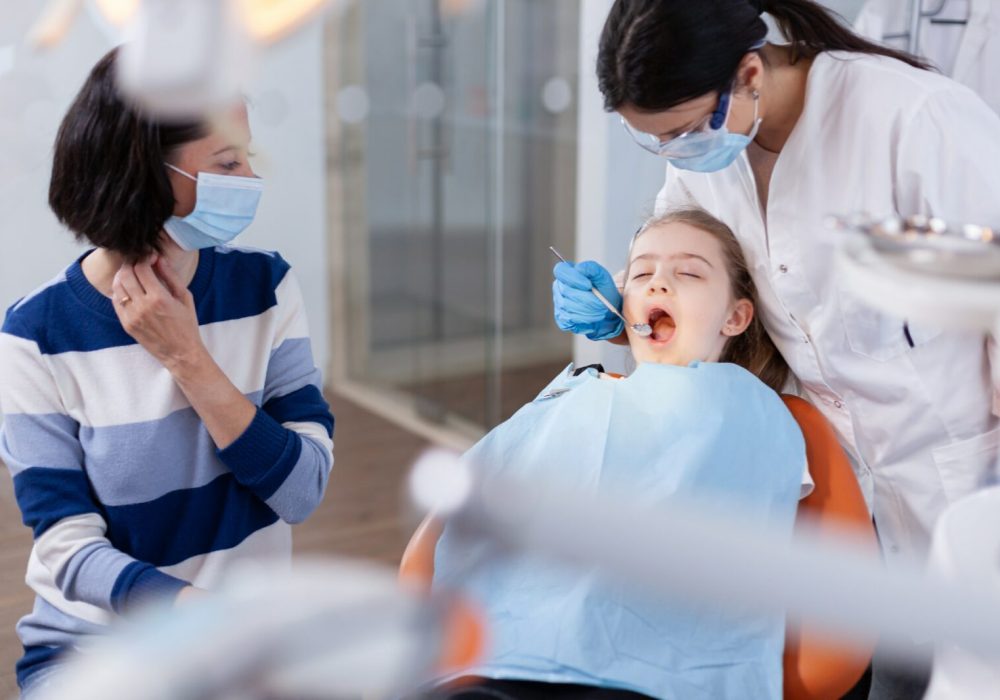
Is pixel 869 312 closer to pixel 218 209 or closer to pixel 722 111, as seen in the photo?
pixel 722 111

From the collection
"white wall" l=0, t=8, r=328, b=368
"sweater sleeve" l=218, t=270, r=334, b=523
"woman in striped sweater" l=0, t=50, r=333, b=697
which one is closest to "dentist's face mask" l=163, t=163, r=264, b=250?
"woman in striped sweater" l=0, t=50, r=333, b=697

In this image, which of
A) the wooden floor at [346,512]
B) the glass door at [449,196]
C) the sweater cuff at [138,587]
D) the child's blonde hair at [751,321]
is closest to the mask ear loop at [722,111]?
the child's blonde hair at [751,321]

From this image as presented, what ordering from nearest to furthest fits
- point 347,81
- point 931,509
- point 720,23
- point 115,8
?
1. point 115,8
2. point 720,23
3. point 931,509
4. point 347,81

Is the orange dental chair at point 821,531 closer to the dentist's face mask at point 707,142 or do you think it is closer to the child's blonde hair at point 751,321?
the child's blonde hair at point 751,321

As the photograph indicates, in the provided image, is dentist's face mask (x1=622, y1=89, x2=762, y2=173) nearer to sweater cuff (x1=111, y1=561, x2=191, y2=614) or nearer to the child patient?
the child patient

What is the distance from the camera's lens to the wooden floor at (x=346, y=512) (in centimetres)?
153

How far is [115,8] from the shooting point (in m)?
0.54

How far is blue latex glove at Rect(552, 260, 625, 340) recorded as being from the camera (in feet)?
4.95

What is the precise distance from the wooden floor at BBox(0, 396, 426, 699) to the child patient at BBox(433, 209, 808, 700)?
0.63 feet

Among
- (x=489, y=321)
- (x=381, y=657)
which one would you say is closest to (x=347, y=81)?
(x=489, y=321)

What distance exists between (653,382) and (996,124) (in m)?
0.57

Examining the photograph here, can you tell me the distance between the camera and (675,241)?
61.4 inches

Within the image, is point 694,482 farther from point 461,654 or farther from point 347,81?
point 347,81

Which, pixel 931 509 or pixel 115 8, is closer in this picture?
pixel 115 8
